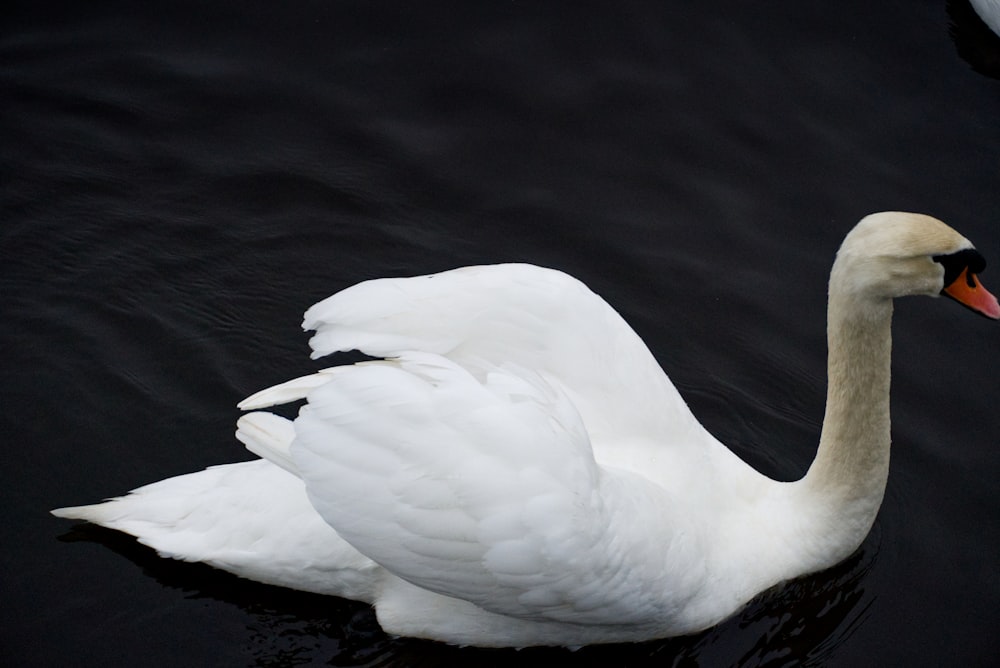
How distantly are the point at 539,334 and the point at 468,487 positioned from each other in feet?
4.05

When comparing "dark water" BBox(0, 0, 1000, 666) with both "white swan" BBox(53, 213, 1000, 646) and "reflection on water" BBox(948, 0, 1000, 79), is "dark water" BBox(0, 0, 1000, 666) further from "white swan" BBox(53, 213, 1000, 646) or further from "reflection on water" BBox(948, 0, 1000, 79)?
"white swan" BBox(53, 213, 1000, 646)

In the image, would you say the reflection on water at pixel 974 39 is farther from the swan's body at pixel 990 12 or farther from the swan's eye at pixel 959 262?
the swan's eye at pixel 959 262

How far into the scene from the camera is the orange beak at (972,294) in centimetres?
560

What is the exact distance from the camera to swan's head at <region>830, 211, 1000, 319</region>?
536 cm

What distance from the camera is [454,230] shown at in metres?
8.09

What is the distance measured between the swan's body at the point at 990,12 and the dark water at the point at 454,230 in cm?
36

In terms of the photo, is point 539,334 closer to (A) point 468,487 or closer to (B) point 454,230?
(A) point 468,487

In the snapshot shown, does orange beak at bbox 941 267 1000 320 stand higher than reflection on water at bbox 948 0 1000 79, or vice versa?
reflection on water at bbox 948 0 1000 79

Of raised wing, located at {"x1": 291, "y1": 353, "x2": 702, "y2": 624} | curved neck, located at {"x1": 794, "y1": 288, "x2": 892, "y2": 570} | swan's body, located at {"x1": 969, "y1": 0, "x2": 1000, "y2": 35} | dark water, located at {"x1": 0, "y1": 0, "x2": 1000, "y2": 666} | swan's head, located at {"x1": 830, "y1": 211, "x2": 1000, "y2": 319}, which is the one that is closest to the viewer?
raised wing, located at {"x1": 291, "y1": 353, "x2": 702, "y2": 624}

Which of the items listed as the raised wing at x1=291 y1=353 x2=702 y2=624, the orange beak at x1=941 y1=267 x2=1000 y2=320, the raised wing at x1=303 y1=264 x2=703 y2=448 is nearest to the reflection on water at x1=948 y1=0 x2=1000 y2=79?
the orange beak at x1=941 y1=267 x2=1000 y2=320

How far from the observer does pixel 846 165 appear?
29.0ft

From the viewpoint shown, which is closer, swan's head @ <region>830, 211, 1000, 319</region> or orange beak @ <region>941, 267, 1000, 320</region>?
swan's head @ <region>830, 211, 1000, 319</region>

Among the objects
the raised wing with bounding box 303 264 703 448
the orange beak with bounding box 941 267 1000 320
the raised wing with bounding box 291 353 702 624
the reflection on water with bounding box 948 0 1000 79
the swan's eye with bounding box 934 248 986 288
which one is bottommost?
the raised wing with bounding box 291 353 702 624

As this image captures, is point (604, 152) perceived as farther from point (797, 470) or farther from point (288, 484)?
point (288, 484)
